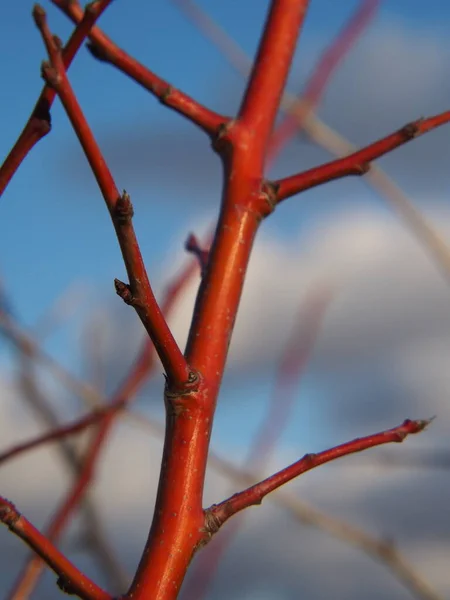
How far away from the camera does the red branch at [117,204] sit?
22.7 inches

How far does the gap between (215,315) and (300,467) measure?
0.50 ft

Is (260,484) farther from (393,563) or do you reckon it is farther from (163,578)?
(393,563)

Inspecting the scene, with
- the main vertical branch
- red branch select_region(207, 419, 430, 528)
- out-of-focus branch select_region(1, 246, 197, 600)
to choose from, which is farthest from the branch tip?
out-of-focus branch select_region(1, 246, 197, 600)

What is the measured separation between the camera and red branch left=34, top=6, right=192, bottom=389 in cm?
58

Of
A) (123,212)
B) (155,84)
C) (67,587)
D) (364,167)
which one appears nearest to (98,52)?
(155,84)

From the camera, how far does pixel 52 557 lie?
2.30ft

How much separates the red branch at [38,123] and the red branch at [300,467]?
1.00 feet

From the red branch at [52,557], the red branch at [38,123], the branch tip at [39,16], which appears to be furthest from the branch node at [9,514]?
the branch tip at [39,16]

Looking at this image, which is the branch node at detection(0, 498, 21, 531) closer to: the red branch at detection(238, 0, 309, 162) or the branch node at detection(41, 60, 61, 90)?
the branch node at detection(41, 60, 61, 90)

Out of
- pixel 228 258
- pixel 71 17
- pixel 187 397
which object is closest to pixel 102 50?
pixel 71 17

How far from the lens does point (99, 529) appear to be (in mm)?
1532

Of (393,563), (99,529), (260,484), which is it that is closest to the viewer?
(260,484)

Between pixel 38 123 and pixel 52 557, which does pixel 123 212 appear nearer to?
pixel 38 123

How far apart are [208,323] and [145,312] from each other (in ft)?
0.60
